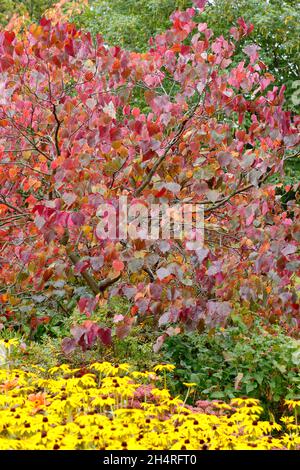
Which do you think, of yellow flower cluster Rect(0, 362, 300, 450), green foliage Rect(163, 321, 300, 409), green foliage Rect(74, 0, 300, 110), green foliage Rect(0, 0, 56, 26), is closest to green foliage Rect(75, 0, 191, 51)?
green foliage Rect(74, 0, 300, 110)

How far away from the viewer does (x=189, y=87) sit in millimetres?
4051

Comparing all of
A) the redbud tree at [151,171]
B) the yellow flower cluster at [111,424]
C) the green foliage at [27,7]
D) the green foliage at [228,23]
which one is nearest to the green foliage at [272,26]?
the green foliage at [228,23]

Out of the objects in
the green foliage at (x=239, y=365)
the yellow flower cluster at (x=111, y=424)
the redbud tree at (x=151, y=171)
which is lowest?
the green foliage at (x=239, y=365)

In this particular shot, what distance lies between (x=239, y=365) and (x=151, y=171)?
1.31 metres

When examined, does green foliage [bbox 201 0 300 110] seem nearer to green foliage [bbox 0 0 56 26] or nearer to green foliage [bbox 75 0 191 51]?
green foliage [bbox 75 0 191 51]

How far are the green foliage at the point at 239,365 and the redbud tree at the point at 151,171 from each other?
197 mm

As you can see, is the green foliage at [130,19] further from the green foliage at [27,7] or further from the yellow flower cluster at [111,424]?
the yellow flower cluster at [111,424]

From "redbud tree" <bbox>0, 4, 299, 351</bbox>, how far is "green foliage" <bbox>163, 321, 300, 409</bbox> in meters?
0.20

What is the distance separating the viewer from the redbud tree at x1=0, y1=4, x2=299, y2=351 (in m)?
3.71

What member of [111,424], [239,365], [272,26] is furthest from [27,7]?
[111,424]

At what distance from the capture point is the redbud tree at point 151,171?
12.2 feet
